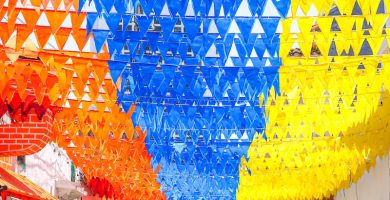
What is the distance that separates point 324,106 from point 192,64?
4049 millimetres

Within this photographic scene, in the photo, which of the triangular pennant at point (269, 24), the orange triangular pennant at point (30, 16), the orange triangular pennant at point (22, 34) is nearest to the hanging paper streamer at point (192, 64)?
the triangular pennant at point (269, 24)

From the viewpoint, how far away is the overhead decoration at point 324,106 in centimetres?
795

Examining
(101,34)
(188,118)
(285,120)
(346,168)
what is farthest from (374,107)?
(346,168)

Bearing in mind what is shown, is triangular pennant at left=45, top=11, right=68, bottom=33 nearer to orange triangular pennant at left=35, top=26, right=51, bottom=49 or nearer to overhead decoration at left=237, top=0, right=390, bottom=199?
orange triangular pennant at left=35, top=26, right=51, bottom=49

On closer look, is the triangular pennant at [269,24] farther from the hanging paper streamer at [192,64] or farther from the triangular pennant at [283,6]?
the triangular pennant at [283,6]

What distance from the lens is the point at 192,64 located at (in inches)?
381

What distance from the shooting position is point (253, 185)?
2412 centimetres

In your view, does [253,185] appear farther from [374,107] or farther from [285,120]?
[374,107]

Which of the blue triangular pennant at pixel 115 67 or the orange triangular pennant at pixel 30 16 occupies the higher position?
the orange triangular pennant at pixel 30 16

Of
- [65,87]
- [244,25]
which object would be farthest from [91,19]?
[65,87]

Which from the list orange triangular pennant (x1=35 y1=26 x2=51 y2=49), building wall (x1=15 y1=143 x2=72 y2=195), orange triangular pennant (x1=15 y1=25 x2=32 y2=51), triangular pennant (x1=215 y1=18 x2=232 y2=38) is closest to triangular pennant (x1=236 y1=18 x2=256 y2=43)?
triangular pennant (x1=215 y1=18 x2=232 y2=38)

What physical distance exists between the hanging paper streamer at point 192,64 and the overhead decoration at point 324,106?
1.07 ft

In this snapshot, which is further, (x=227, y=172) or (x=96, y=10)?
(x=227, y=172)

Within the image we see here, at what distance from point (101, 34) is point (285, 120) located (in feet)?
22.5
